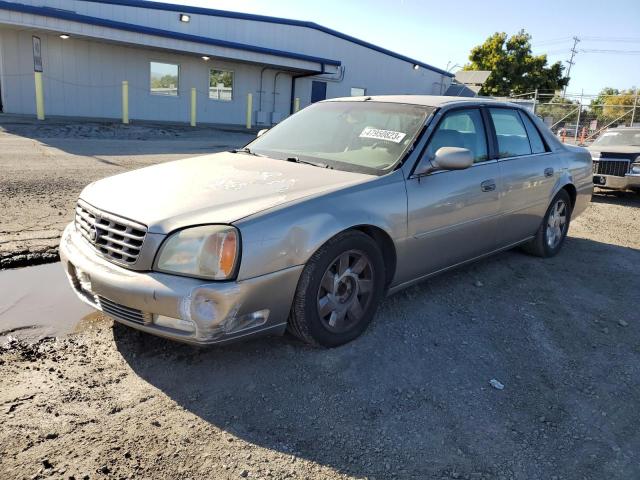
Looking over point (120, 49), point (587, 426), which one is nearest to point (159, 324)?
point (587, 426)

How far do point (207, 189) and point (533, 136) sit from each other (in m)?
3.54

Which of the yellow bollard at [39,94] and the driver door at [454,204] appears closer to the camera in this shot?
the driver door at [454,204]

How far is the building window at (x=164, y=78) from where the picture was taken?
2023cm

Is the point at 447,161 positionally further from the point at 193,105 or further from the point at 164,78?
the point at 164,78

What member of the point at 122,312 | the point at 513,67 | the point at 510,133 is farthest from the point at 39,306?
the point at 513,67

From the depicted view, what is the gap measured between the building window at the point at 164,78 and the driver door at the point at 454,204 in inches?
724

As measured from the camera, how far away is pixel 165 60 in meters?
20.3

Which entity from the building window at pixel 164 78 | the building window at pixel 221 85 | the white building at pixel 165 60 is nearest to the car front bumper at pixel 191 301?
the white building at pixel 165 60

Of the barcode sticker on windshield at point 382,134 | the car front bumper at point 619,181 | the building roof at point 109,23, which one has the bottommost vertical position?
the car front bumper at point 619,181

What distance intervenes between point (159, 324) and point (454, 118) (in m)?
2.77

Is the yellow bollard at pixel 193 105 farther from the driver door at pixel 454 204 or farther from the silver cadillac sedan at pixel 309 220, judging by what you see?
the driver door at pixel 454 204

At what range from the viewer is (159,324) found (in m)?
2.74

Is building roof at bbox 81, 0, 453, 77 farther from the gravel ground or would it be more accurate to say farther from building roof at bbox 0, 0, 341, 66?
the gravel ground

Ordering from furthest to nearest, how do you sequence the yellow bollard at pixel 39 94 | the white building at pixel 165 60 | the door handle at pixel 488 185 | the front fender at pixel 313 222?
the white building at pixel 165 60, the yellow bollard at pixel 39 94, the door handle at pixel 488 185, the front fender at pixel 313 222
